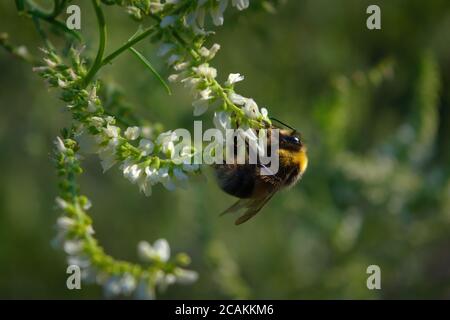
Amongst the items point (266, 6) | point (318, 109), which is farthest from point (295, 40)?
point (266, 6)

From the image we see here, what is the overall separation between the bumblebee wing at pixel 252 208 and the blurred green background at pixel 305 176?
32.0 inches

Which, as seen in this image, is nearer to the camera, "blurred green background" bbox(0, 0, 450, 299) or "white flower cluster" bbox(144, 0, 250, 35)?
"white flower cluster" bbox(144, 0, 250, 35)

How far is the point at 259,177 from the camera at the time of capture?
208 cm

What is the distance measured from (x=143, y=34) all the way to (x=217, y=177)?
0.64m

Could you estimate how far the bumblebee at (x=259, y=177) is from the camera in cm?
203

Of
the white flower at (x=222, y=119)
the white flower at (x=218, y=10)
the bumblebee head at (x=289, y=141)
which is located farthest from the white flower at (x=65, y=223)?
the bumblebee head at (x=289, y=141)

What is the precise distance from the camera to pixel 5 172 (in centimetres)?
402

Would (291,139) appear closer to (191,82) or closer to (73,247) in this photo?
(191,82)

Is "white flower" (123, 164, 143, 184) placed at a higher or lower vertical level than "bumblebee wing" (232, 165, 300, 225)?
lower

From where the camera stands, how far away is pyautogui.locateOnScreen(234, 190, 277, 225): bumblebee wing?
2.10m

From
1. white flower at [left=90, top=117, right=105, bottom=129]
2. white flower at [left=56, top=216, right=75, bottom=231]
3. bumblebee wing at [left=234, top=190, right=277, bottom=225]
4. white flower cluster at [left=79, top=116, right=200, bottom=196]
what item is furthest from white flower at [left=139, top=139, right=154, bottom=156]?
bumblebee wing at [left=234, top=190, right=277, bottom=225]

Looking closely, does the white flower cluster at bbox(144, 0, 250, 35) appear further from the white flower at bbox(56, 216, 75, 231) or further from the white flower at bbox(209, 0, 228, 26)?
the white flower at bbox(56, 216, 75, 231)

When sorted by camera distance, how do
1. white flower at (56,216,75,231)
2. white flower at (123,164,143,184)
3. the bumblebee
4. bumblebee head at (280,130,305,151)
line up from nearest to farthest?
white flower at (56,216,75,231), white flower at (123,164,143,184), the bumblebee, bumblebee head at (280,130,305,151)

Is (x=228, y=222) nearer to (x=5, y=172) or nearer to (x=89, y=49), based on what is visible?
(x=5, y=172)
